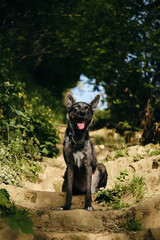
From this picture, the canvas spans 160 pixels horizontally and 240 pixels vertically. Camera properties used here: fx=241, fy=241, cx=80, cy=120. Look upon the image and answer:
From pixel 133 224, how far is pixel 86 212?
61cm

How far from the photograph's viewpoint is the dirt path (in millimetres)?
2449

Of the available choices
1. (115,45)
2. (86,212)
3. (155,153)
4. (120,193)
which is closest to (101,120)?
(115,45)

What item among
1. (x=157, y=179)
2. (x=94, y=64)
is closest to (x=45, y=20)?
(x=94, y=64)

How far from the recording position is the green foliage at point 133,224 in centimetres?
290

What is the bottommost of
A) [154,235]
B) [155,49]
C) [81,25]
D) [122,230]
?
[122,230]

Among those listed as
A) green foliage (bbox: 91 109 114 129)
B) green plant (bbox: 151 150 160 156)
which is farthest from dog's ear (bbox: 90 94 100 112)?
green foliage (bbox: 91 109 114 129)

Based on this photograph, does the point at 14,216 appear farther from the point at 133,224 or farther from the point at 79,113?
the point at 79,113

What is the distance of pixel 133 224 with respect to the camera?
2.95 meters

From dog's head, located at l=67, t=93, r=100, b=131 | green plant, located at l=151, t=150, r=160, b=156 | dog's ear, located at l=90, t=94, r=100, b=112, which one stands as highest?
dog's ear, located at l=90, t=94, r=100, b=112

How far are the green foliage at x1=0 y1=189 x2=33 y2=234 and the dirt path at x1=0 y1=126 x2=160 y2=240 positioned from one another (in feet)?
0.78

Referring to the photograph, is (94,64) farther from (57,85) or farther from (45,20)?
(57,85)

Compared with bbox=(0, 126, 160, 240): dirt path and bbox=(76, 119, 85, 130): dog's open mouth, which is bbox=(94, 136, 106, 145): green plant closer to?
bbox=(0, 126, 160, 240): dirt path

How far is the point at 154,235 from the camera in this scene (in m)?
2.32

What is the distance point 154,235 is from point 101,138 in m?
6.31
